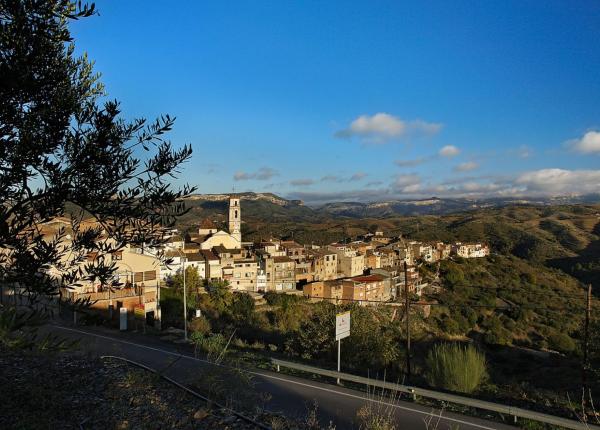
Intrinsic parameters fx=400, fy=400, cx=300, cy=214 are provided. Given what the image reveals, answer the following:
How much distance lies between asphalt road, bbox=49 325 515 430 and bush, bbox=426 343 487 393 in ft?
8.42

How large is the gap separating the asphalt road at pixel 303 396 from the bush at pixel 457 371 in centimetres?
257

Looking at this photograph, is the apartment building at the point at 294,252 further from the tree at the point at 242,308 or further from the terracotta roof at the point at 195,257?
the tree at the point at 242,308

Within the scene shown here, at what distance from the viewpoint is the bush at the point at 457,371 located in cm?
1289

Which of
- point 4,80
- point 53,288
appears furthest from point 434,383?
point 4,80

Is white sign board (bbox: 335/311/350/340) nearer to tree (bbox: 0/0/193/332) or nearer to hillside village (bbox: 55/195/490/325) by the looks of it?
tree (bbox: 0/0/193/332)

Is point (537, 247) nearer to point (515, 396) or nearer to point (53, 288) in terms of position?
point (515, 396)

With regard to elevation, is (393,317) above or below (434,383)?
below

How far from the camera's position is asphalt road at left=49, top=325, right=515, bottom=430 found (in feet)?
31.1

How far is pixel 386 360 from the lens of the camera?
65.0ft

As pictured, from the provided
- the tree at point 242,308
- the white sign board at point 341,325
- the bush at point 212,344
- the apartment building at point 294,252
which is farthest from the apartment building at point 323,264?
the white sign board at point 341,325

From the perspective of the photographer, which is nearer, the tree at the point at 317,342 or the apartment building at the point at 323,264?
the tree at the point at 317,342

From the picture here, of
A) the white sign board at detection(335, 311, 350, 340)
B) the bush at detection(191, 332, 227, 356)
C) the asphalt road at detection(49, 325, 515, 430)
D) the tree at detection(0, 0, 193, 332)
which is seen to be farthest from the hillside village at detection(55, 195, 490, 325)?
the tree at detection(0, 0, 193, 332)

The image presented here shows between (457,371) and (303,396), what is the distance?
5251 mm

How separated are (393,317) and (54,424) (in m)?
50.8
